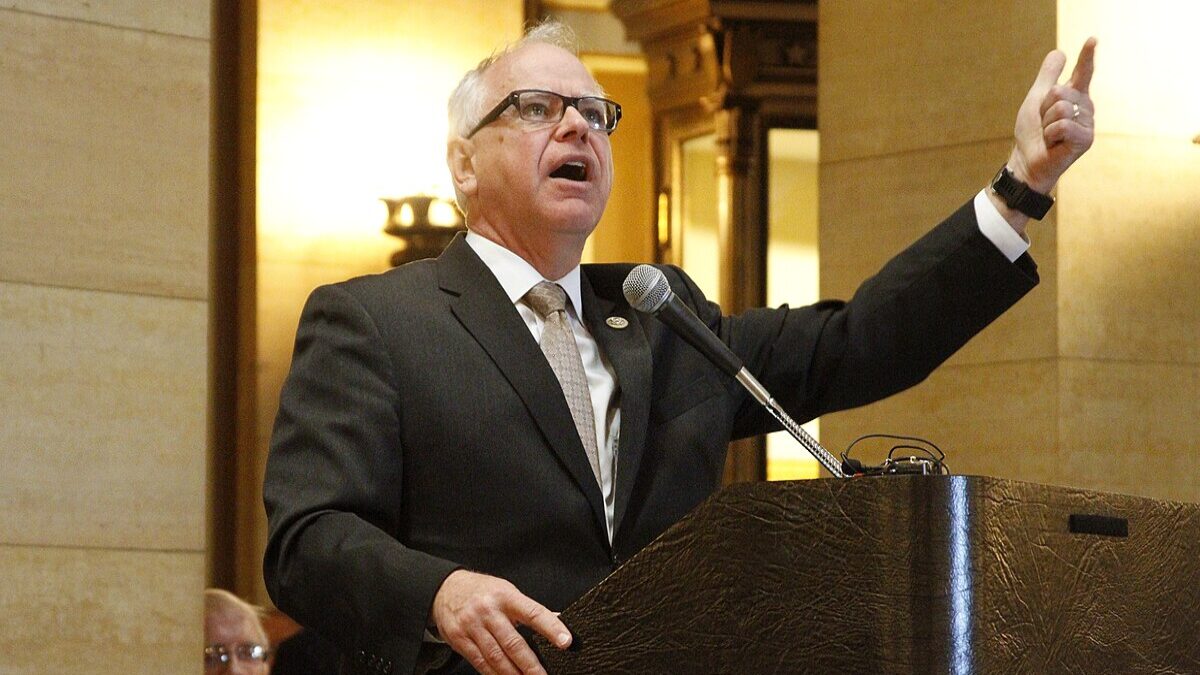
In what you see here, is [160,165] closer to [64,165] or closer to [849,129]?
[64,165]

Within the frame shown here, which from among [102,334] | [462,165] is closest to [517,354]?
[462,165]

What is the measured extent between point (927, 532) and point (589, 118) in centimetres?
115

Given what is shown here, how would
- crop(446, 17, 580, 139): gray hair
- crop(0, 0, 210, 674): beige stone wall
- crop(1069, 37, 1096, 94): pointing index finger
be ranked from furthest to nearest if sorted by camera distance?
1. crop(0, 0, 210, 674): beige stone wall
2. crop(446, 17, 580, 139): gray hair
3. crop(1069, 37, 1096, 94): pointing index finger

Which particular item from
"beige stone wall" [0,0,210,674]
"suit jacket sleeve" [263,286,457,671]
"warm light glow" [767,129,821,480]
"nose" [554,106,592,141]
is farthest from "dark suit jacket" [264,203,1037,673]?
"warm light glow" [767,129,821,480]

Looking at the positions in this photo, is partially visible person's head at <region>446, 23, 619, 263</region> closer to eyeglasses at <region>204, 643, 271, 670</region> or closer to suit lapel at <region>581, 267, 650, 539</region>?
suit lapel at <region>581, 267, 650, 539</region>

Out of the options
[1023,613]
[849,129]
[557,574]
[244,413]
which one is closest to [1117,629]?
[1023,613]

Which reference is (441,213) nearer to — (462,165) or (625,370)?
(462,165)

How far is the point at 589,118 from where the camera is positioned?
9.45 feet

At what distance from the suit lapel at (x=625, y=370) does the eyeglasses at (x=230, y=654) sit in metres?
2.73

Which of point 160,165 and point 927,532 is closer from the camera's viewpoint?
point 927,532

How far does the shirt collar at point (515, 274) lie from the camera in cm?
280

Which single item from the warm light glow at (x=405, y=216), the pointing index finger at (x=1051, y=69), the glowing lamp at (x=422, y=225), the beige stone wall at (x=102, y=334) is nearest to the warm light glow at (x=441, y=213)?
the glowing lamp at (x=422, y=225)

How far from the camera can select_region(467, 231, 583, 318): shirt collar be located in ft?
9.20

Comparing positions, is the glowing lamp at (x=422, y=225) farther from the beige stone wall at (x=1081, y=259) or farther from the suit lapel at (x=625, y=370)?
the suit lapel at (x=625, y=370)
